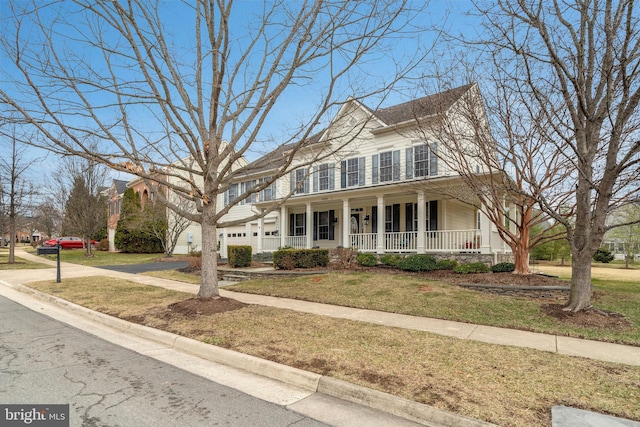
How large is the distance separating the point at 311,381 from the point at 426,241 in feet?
41.7

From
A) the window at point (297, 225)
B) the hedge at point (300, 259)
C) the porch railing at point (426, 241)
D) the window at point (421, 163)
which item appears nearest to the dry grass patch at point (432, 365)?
the hedge at point (300, 259)

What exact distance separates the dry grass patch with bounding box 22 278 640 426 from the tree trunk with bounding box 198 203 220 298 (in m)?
Result: 1.02

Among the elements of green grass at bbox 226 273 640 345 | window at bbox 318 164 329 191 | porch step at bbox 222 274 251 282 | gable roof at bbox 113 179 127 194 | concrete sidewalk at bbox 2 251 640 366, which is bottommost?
porch step at bbox 222 274 251 282

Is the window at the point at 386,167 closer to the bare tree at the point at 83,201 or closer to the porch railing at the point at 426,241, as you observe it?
the porch railing at the point at 426,241

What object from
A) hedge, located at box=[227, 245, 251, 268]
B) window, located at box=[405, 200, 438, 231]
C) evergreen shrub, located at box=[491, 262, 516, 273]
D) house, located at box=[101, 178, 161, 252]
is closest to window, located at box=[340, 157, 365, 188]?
window, located at box=[405, 200, 438, 231]

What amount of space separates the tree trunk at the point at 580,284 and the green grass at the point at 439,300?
2.07ft

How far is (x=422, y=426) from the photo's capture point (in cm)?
349

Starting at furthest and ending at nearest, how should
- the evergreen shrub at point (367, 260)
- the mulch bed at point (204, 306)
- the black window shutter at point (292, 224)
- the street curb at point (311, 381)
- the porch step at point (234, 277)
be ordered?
the black window shutter at point (292, 224), the evergreen shrub at point (367, 260), the porch step at point (234, 277), the mulch bed at point (204, 306), the street curb at point (311, 381)

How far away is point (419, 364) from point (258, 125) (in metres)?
5.90

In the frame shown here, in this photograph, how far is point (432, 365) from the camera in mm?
4730

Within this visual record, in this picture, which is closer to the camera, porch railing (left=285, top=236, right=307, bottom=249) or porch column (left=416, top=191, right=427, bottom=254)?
porch column (left=416, top=191, right=427, bottom=254)

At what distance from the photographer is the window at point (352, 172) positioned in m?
18.5

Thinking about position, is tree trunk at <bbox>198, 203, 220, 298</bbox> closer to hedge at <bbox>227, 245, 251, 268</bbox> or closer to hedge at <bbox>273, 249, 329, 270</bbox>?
hedge at <bbox>273, 249, 329, 270</bbox>

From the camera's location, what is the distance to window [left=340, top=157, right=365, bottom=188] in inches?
727
